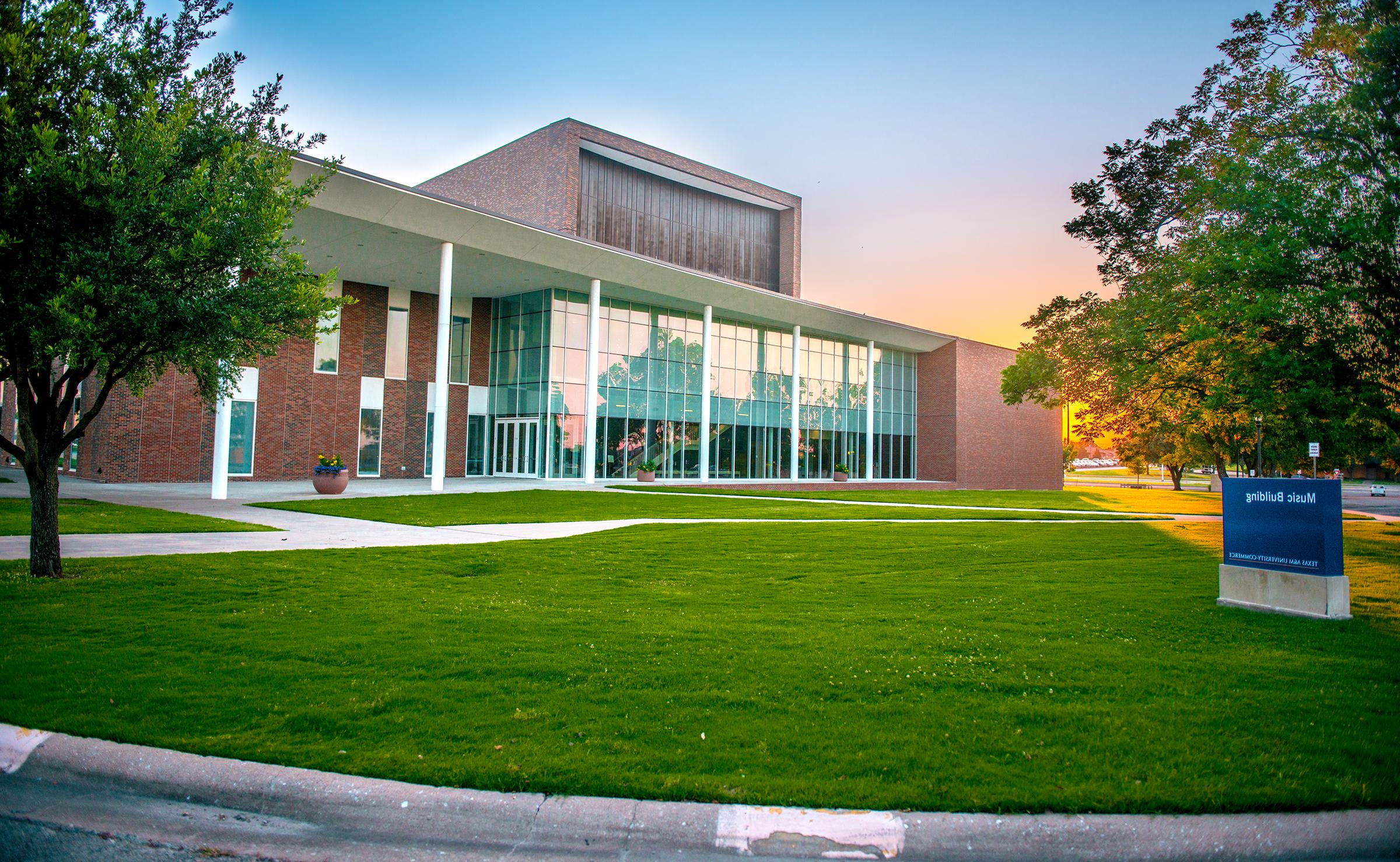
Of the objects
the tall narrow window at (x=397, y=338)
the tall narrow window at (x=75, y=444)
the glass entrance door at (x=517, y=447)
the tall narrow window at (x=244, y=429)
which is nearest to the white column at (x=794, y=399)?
the glass entrance door at (x=517, y=447)

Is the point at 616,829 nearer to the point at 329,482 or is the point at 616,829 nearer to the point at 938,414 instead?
the point at 329,482

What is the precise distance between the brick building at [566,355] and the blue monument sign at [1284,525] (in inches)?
891

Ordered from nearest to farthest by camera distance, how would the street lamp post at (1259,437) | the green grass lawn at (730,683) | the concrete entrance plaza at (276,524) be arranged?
the green grass lawn at (730,683), the concrete entrance plaza at (276,524), the street lamp post at (1259,437)

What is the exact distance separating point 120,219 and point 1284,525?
1362 centimetres

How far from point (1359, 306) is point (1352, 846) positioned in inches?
580

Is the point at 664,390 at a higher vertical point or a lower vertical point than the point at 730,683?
higher

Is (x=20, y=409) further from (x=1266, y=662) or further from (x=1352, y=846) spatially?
(x=1266, y=662)

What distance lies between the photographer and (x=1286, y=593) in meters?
9.32

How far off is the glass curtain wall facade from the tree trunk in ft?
86.5

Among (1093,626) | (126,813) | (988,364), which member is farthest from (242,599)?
(988,364)

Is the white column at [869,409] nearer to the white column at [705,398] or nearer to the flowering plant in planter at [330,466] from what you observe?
the white column at [705,398]

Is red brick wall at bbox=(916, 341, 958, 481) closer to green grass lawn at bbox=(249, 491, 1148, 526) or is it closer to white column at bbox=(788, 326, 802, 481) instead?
white column at bbox=(788, 326, 802, 481)

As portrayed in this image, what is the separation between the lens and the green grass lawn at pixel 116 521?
47.8 feet

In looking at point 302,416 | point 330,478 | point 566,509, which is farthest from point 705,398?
point 330,478
